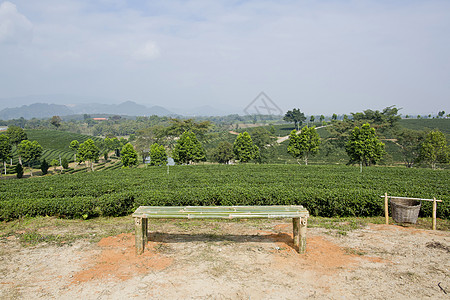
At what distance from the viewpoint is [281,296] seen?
15.0 feet

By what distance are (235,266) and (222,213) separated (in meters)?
1.16

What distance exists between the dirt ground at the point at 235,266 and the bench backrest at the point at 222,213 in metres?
0.97

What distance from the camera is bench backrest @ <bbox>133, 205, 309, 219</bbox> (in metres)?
5.97

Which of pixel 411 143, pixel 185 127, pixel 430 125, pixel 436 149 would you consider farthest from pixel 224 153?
pixel 430 125

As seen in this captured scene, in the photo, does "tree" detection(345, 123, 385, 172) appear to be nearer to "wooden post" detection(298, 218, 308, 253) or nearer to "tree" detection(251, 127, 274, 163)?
"tree" detection(251, 127, 274, 163)

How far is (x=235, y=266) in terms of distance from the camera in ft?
18.5

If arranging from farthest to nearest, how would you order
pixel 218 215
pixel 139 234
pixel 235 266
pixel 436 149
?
1. pixel 436 149
2. pixel 139 234
3. pixel 218 215
4. pixel 235 266

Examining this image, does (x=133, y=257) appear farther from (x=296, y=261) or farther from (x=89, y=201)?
(x=89, y=201)

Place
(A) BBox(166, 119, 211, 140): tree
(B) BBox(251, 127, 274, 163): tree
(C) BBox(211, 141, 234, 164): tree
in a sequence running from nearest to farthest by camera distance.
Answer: (C) BBox(211, 141, 234, 164): tree
(A) BBox(166, 119, 211, 140): tree
(B) BBox(251, 127, 274, 163): tree

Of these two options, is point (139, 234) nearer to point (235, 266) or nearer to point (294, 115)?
point (235, 266)

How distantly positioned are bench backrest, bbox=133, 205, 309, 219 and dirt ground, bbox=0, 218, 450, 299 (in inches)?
38.2

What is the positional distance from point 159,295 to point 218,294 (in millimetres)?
1044

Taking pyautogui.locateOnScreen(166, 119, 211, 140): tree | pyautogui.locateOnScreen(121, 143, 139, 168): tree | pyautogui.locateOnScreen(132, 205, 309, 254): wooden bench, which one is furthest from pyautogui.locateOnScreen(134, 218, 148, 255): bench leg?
pyautogui.locateOnScreen(166, 119, 211, 140): tree

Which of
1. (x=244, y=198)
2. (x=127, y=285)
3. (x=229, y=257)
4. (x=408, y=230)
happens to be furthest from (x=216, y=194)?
(x=408, y=230)
